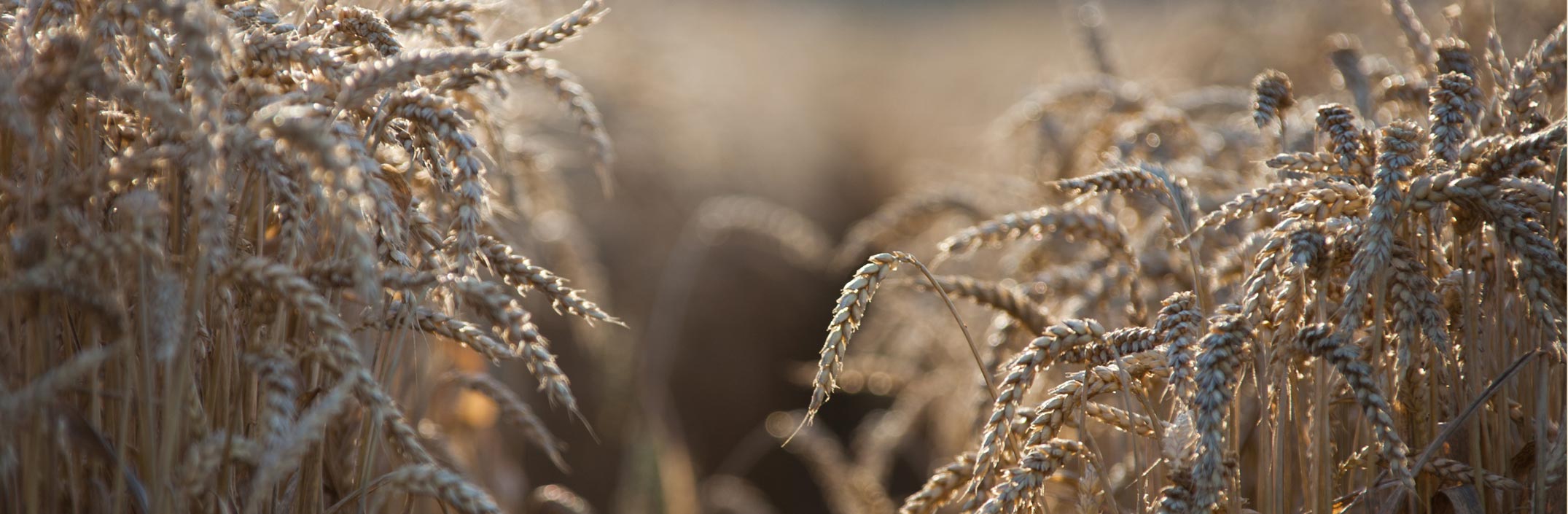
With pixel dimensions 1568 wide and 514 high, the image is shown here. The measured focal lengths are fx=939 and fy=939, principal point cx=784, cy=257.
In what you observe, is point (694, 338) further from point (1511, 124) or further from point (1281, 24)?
point (1511, 124)

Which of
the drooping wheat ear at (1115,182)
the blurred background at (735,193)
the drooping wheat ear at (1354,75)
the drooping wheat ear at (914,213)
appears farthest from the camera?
the blurred background at (735,193)

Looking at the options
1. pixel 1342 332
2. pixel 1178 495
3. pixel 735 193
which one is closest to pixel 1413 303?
pixel 1342 332

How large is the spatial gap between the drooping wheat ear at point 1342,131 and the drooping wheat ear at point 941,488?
72 cm

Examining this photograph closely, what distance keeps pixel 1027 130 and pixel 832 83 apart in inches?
359

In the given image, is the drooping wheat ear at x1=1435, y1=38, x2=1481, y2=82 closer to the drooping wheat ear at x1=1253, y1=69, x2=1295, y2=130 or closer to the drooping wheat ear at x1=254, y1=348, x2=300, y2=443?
the drooping wheat ear at x1=1253, y1=69, x2=1295, y2=130

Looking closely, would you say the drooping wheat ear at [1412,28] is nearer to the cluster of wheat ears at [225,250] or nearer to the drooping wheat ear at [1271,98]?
the drooping wheat ear at [1271,98]

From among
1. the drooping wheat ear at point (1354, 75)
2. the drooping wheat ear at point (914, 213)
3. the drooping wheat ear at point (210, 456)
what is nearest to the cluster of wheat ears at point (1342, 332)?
the drooping wheat ear at point (1354, 75)

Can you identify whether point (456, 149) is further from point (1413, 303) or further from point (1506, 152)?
point (1506, 152)

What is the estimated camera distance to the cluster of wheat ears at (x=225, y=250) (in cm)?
97

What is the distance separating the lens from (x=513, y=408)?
1.86m

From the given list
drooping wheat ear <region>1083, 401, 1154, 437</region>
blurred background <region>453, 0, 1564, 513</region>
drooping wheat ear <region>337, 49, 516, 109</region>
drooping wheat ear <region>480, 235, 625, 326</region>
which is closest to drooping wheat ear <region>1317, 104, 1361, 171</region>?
drooping wheat ear <region>1083, 401, 1154, 437</region>

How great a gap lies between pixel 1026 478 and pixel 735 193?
249 inches

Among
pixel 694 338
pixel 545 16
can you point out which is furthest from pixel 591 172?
pixel 545 16

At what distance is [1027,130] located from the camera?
385 centimetres
